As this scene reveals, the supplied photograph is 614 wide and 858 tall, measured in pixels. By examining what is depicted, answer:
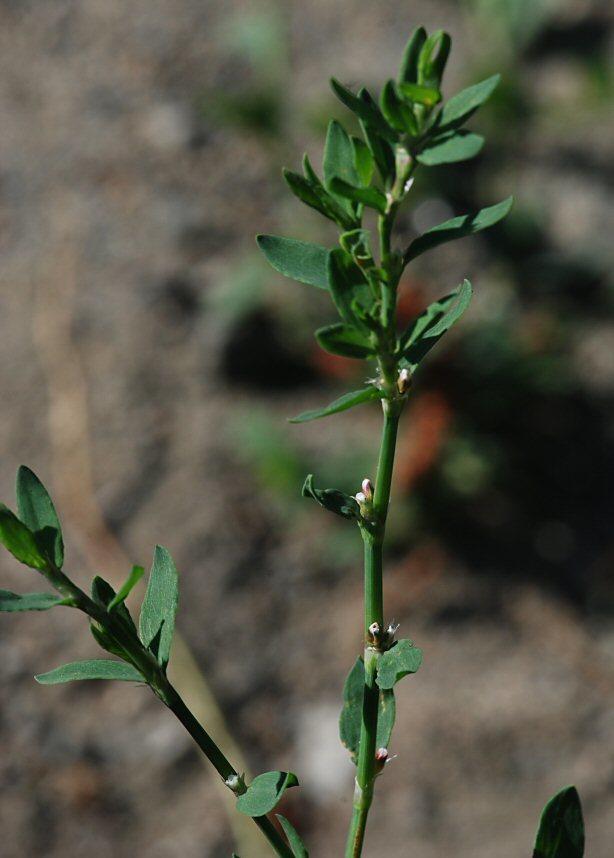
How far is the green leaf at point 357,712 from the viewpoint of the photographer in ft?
2.01

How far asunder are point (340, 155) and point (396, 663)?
0.25 metres

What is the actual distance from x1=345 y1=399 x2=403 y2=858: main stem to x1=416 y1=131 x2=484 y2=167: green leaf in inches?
4.6

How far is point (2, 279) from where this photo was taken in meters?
3.13

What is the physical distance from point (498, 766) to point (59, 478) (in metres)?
1.32

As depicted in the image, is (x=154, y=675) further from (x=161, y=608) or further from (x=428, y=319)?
(x=428, y=319)

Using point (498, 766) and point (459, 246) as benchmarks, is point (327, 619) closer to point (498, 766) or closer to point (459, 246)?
point (498, 766)

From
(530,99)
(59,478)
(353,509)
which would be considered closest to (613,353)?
(530,99)

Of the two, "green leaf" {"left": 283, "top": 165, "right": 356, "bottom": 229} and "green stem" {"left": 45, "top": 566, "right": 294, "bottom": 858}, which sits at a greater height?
"green leaf" {"left": 283, "top": 165, "right": 356, "bottom": 229}

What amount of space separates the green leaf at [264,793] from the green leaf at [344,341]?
206mm

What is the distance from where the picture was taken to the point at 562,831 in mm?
603

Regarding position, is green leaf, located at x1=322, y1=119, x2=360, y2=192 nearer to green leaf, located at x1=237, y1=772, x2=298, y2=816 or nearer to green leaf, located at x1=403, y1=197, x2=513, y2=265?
green leaf, located at x1=403, y1=197, x2=513, y2=265

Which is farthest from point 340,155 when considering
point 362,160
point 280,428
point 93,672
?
point 280,428

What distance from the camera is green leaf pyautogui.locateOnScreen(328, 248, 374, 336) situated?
0.48 meters

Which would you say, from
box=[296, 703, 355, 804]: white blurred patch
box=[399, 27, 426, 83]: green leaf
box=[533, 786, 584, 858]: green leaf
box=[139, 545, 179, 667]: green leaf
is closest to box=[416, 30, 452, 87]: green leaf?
box=[399, 27, 426, 83]: green leaf
